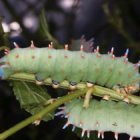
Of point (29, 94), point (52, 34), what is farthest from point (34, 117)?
point (52, 34)

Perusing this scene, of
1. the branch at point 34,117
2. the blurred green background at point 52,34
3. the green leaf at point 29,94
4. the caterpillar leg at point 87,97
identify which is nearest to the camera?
the branch at point 34,117

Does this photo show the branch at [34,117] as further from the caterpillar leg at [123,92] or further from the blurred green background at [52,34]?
the blurred green background at [52,34]

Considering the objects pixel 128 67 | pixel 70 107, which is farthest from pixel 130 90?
pixel 70 107

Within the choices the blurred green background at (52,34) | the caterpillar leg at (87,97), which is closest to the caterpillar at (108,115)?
the caterpillar leg at (87,97)

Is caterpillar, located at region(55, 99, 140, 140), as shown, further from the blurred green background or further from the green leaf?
the blurred green background

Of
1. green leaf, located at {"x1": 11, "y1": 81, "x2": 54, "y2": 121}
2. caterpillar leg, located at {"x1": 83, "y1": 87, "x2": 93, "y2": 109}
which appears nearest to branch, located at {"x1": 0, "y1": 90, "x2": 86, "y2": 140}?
caterpillar leg, located at {"x1": 83, "y1": 87, "x2": 93, "y2": 109}

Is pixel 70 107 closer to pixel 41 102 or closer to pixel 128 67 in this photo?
pixel 41 102
